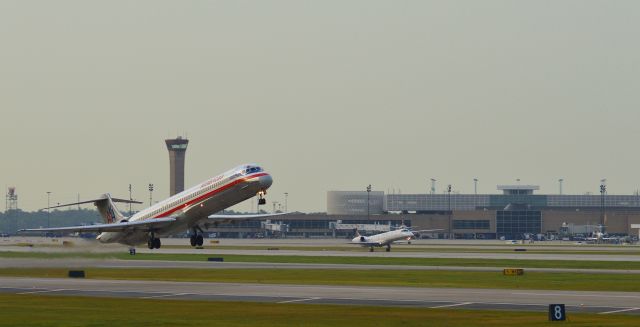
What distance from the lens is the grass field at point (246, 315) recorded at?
164 ft

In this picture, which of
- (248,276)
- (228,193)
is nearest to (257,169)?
(228,193)

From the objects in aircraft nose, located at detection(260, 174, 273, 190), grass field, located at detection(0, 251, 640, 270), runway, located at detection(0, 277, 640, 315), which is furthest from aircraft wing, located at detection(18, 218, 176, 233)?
runway, located at detection(0, 277, 640, 315)

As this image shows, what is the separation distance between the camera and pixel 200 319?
171 feet

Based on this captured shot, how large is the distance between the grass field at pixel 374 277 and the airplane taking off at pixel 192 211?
521 centimetres

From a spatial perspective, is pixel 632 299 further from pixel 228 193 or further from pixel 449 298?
pixel 228 193

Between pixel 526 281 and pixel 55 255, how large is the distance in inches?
1641

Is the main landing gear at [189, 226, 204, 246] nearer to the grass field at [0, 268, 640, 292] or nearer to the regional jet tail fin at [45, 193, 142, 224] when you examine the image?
the grass field at [0, 268, 640, 292]

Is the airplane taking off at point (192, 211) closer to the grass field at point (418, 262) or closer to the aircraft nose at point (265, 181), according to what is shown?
the aircraft nose at point (265, 181)

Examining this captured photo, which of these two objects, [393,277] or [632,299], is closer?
[632,299]

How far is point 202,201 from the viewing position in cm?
9556

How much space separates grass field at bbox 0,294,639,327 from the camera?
1969 inches

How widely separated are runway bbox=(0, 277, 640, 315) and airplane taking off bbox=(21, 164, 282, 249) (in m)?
14.7

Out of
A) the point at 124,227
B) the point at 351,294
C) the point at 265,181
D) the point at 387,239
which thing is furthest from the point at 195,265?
the point at 387,239

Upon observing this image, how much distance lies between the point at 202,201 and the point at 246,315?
42.3 meters
